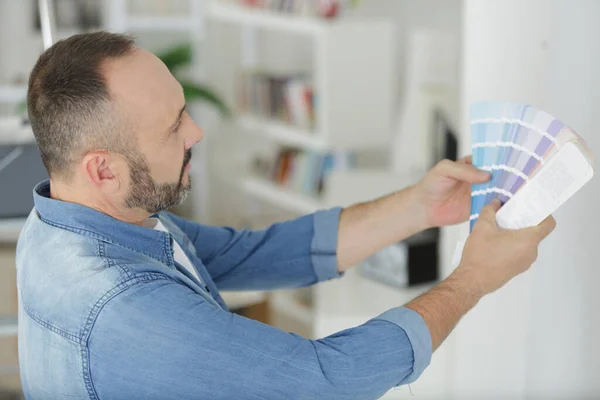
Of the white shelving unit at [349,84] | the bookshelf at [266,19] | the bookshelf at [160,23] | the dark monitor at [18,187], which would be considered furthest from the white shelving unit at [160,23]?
the dark monitor at [18,187]

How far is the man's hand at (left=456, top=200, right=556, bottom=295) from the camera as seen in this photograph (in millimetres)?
1388

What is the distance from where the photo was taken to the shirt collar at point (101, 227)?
1347 millimetres

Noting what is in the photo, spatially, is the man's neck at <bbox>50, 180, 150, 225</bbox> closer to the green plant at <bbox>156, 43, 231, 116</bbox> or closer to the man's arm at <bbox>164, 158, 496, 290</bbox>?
the man's arm at <bbox>164, 158, 496, 290</bbox>

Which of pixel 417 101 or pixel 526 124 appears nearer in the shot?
pixel 526 124

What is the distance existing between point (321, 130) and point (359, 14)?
35.8 inches

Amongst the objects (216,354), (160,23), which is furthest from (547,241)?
(160,23)

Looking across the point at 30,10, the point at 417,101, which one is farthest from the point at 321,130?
the point at 30,10

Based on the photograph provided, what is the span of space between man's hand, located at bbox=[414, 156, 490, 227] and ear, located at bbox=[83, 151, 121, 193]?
598 millimetres

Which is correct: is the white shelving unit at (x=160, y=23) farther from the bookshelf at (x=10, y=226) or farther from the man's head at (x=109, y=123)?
the man's head at (x=109, y=123)

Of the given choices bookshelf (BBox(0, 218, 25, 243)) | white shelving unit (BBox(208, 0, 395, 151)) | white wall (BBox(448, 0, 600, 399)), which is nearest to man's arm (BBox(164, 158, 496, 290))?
white wall (BBox(448, 0, 600, 399))

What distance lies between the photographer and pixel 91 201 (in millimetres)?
1391

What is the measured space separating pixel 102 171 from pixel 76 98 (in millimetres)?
119

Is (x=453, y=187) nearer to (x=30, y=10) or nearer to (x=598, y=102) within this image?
(x=598, y=102)

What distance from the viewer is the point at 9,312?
8.51ft
